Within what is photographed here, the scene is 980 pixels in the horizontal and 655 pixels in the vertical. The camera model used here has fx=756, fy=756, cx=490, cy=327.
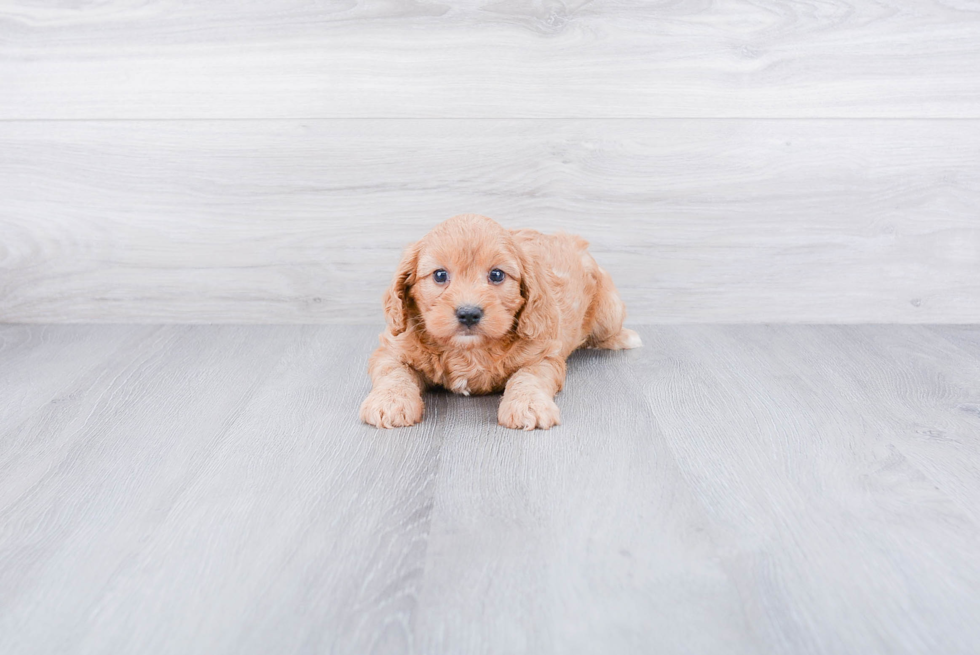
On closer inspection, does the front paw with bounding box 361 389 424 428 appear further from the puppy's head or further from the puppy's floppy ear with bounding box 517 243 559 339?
the puppy's floppy ear with bounding box 517 243 559 339

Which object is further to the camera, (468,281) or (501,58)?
(501,58)

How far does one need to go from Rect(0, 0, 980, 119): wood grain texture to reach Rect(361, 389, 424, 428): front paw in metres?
1.17

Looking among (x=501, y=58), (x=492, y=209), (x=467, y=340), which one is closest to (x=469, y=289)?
(x=467, y=340)

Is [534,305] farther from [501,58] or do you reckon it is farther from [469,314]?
[501,58]

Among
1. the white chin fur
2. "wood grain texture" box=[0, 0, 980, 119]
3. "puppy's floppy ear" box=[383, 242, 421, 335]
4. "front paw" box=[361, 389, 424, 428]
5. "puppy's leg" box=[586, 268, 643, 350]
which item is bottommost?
"puppy's leg" box=[586, 268, 643, 350]

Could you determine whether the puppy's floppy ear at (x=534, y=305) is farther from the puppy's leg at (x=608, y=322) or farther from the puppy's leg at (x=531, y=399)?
the puppy's leg at (x=608, y=322)

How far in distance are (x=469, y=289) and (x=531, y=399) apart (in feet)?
1.03

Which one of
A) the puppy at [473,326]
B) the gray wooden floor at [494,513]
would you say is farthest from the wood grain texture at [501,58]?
the gray wooden floor at [494,513]

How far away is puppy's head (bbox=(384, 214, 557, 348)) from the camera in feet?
6.07

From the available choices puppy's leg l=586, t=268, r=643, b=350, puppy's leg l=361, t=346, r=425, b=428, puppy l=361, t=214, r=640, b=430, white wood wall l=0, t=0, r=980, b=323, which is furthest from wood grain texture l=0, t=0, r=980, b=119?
puppy's leg l=361, t=346, r=425, b=428

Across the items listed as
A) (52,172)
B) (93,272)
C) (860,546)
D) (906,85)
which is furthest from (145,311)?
(906,85)

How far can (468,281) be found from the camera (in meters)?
1.89

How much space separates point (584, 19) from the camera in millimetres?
2561

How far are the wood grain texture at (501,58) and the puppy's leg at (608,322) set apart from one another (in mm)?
642
